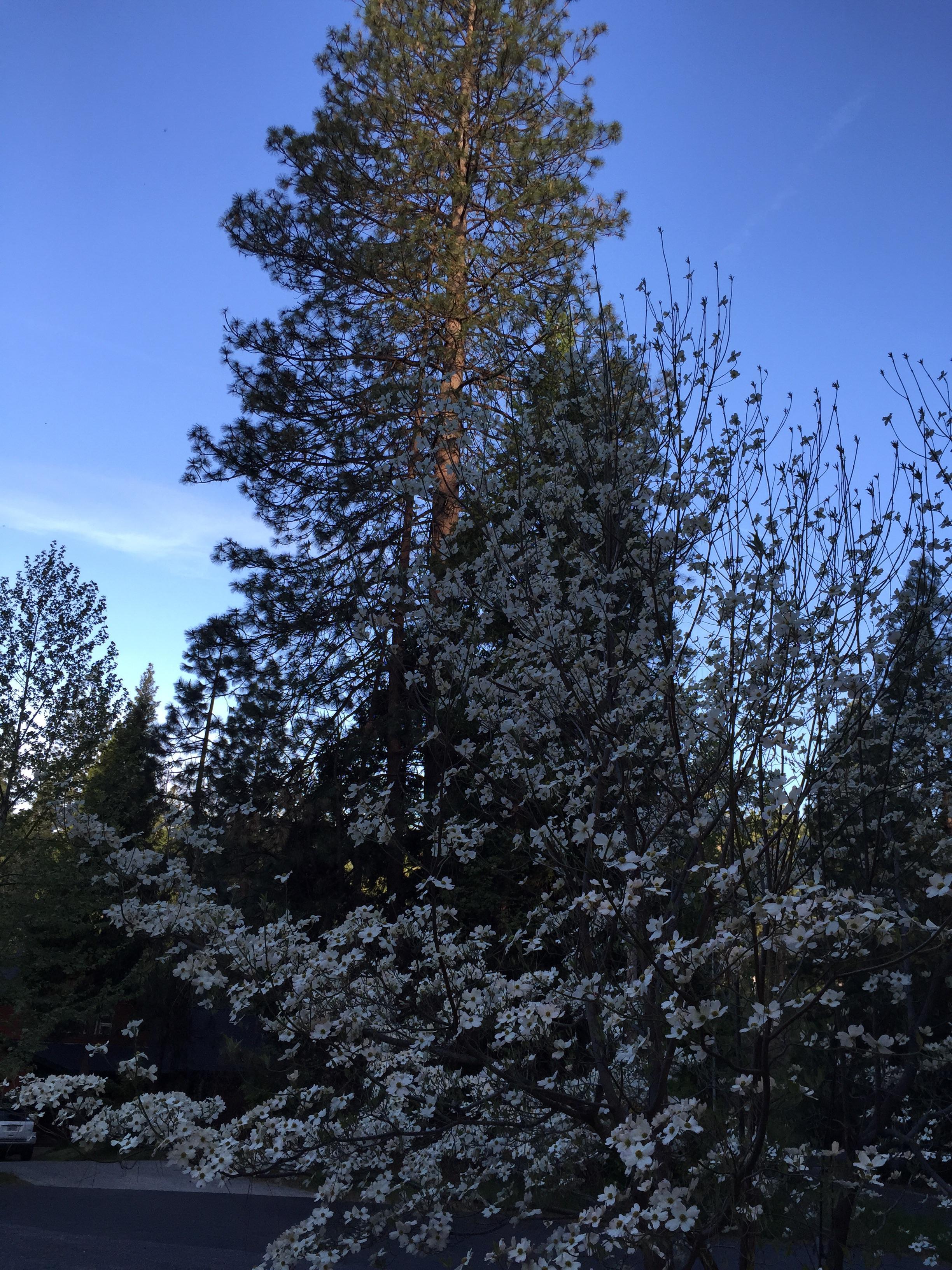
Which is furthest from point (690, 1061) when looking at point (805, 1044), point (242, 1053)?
point (242, 1053)

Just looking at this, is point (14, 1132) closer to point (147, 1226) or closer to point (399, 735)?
point (147, 1226)

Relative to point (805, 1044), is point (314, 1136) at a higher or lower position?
lower

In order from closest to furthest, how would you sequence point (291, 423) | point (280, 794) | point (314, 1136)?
point (314, 1136)
point (280, 794)
point (291, 423)

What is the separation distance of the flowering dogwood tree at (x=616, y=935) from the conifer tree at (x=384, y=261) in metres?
5.48

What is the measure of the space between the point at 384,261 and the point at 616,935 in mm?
9250

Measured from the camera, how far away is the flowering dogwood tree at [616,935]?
294 cm

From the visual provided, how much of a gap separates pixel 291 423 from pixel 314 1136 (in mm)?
9603

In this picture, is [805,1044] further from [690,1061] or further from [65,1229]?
[65,1229]

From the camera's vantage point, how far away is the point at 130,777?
1442cm

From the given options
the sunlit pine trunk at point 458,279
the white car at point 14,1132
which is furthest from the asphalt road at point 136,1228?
the sunlit pine trunk at point 458,279

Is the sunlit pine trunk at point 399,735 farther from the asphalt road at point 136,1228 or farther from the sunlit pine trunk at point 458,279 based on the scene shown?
the asphalt road at point 136,1228

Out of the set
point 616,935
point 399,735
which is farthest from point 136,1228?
point 616,935

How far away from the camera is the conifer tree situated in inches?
429

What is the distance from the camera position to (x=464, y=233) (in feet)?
39.7
